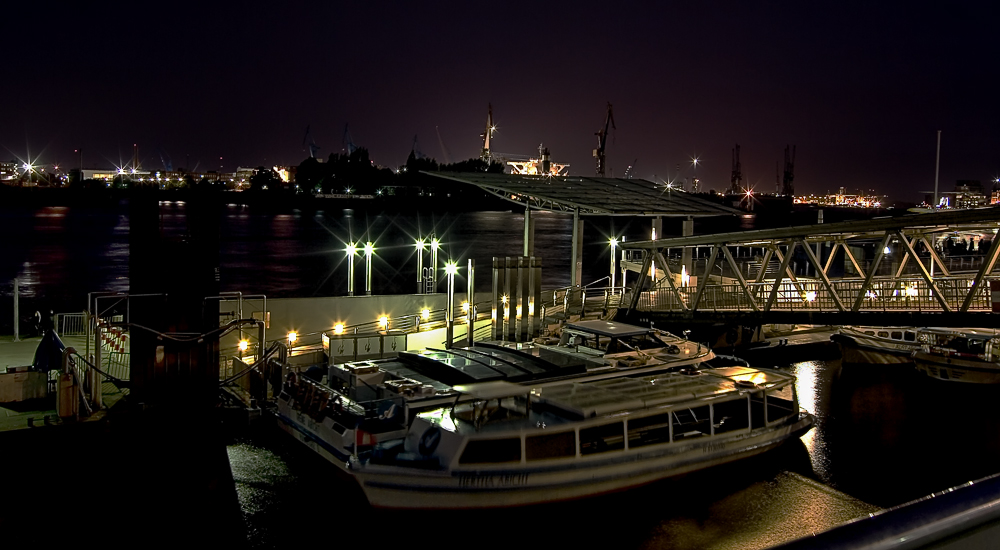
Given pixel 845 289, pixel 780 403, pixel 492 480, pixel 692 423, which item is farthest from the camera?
pixel 845 289

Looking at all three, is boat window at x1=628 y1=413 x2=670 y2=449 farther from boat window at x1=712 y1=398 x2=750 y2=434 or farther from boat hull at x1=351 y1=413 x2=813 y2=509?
boat window at x1=712 y1=398 x2=750 y2=434

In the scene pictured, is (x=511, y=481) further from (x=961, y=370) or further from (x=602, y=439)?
(x=961, y=370)

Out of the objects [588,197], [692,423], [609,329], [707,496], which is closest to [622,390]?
[692,423]

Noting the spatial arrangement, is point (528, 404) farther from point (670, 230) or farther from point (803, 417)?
point (670, 230)

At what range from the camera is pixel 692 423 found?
13828 millimetres

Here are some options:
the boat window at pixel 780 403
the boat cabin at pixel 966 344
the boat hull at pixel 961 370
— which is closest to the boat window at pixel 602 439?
the boat window at pixel 780 403

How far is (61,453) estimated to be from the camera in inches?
532

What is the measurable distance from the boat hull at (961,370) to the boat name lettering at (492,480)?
1524 cm

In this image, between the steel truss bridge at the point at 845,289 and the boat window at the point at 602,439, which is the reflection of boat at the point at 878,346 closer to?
the steel truss bridge at the point at 845,289

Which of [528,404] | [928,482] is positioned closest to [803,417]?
[928,482]

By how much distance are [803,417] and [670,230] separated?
175m

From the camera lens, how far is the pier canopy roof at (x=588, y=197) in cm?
2645

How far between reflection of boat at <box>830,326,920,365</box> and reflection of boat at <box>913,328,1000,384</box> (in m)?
1.53

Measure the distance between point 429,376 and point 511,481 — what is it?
3.75m
